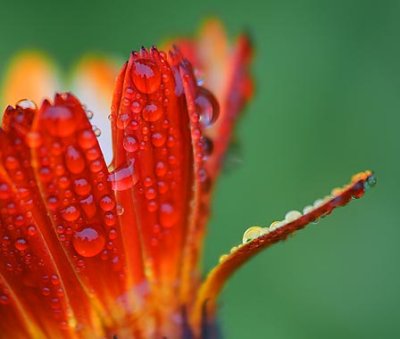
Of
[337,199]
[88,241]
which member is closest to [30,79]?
[88,241]

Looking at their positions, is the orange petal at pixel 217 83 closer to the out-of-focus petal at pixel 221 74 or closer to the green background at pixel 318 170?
the out-of-focus petal at pixel 221 74

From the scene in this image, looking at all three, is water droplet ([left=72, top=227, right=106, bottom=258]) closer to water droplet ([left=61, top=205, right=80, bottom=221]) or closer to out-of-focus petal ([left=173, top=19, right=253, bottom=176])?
water droplet ([left=61, top=205, right=80, bottom=221])

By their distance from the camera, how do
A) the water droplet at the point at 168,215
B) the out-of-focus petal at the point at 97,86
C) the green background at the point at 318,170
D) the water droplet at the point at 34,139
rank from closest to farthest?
Answer: 1. the water droplet at the point at 34,139
2. the water droplet at the point at 168,215
3. the out-of-focus petal at the point at 97,86
4. the green background at the point at 318,170

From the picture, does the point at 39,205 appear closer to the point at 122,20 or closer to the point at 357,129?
the point at 357,129

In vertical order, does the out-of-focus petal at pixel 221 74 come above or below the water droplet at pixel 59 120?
above

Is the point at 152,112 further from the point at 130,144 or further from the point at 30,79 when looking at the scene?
the point at 30,79

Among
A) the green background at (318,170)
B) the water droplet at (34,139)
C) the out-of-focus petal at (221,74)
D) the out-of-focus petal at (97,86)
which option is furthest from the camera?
the green background at (318,170)

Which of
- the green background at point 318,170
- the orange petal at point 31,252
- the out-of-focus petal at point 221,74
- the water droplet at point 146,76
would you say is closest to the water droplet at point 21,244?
the orange petal at point 31,252

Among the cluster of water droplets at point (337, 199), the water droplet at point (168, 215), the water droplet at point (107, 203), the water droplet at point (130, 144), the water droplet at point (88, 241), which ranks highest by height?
the water droplet at point (130, 144)
